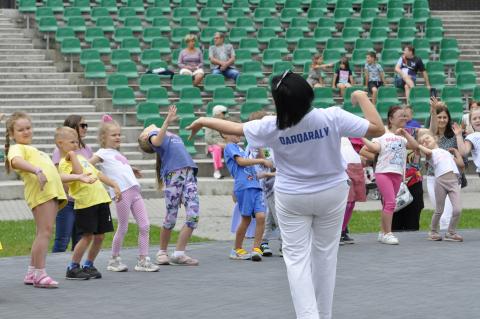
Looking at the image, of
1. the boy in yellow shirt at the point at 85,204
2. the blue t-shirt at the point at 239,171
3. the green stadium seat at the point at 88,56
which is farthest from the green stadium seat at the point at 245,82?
the boy in yellow shirt at the point at 85,204

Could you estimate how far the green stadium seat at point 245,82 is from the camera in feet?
75.2

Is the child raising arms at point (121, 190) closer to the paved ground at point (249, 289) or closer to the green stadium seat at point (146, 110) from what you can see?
the paved ground at point (249, 289)

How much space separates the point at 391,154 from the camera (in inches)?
504

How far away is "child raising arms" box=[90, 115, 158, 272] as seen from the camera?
10.8m

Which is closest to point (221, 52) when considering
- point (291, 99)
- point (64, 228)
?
point (64, 228)

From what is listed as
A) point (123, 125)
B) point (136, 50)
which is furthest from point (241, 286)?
point (136, 50)

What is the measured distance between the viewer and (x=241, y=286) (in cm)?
1001

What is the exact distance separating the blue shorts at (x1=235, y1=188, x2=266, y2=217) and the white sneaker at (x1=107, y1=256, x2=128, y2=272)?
4.51 feet

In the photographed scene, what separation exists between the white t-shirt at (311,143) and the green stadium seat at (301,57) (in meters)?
16.9

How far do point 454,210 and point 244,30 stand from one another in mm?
13147

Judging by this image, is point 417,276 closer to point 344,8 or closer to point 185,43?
point 185,43

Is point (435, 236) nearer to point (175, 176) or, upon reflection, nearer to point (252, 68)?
point (175, 176)

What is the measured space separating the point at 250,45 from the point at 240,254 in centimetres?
1351

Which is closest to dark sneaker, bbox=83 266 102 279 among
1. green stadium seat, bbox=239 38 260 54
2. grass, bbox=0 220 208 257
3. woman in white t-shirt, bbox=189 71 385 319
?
grass, bbox=0 220 208 257
